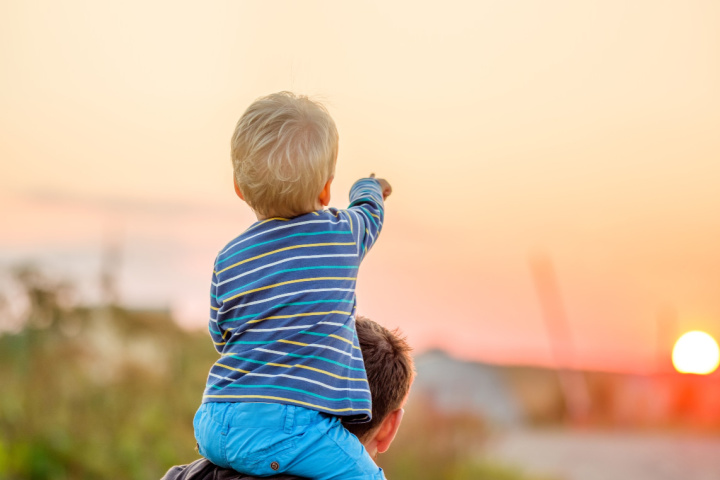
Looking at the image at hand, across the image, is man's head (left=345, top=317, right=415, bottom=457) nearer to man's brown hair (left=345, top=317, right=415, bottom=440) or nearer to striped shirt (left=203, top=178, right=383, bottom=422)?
man's brown hair (left=345, top=317, right=415, bottom=440)

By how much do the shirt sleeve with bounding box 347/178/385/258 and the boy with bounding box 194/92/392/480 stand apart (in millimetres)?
13

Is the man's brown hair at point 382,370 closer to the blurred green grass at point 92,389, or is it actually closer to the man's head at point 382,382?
the man's head at point 382,382

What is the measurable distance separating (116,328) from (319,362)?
5411mm

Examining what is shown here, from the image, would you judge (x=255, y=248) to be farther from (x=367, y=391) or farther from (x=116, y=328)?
(x=116, y=328)

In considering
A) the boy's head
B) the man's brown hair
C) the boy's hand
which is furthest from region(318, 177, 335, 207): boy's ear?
the man's brown hair

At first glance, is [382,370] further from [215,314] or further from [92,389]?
[92,389]

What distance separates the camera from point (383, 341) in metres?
2.01

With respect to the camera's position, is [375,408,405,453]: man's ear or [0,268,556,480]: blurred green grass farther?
[0,268,556,480]: blurred green grass

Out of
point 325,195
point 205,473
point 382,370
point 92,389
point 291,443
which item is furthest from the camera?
point 92,389

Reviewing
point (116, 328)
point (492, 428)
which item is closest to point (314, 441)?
point (116, 328)

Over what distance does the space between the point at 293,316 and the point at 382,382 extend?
1.29 ft

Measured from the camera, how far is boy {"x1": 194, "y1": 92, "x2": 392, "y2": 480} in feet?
5.35

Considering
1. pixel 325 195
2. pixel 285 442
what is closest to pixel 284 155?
pixel 325 195

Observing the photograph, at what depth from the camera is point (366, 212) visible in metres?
1.81
